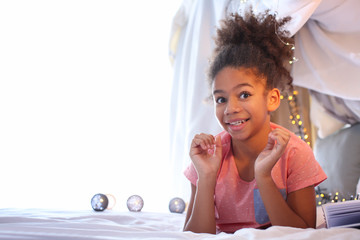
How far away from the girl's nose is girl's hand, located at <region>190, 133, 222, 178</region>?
110 mm

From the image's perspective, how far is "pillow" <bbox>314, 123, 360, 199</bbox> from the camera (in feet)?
6.58

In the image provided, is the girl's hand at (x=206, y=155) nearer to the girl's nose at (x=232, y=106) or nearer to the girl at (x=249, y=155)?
the girl at (x=249, y=155)

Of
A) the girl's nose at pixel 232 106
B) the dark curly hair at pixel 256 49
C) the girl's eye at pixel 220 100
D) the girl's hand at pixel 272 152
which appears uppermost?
the dark curly hair at pixel 256 49

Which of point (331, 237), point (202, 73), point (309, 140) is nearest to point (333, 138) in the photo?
point (309, 140)

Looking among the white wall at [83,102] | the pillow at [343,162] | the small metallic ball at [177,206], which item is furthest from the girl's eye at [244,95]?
the white wall at [83,102]

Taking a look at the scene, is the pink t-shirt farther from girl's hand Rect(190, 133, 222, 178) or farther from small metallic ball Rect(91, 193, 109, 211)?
small metallic ball Rect(91, 193, 109, 211)

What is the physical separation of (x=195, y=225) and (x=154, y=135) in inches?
70.2

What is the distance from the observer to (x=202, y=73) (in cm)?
246

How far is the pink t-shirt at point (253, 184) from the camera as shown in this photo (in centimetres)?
123

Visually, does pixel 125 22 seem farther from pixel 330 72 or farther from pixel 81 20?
pixel 330 72

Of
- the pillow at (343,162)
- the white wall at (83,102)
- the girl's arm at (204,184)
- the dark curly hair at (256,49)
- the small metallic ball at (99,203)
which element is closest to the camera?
the girl's arm at (204,184)

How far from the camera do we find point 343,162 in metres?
2.07

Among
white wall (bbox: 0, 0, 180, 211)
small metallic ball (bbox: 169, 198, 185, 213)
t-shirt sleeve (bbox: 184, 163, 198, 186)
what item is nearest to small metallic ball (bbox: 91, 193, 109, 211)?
small metallic ball (bbox: 169, 198, 185, 213)

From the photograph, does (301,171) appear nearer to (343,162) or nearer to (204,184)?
(204,184)
